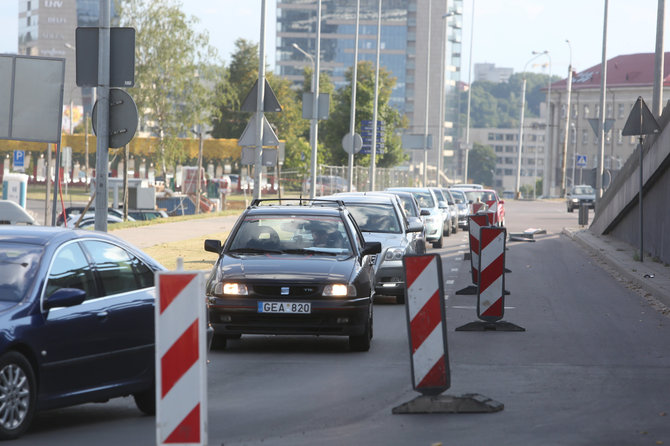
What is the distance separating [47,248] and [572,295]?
1324 cm

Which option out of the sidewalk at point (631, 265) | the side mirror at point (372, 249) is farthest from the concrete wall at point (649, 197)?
the side mirror at point (372, 249)

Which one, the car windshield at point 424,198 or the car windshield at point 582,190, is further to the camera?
the car windshield at point 582,190

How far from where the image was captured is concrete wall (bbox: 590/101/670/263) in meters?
24.5

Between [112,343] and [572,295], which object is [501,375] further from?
[572,295]

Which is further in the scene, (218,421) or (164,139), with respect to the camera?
(164,139)

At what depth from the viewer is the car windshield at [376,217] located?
18.9 m

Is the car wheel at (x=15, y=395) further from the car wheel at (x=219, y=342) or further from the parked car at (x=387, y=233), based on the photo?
the parked car at (x=387, y=233)

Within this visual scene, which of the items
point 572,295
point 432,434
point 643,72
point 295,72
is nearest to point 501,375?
point 432,434

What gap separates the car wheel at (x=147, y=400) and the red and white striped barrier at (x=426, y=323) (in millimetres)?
1883

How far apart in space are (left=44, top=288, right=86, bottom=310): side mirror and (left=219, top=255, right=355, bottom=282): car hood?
4503 mm

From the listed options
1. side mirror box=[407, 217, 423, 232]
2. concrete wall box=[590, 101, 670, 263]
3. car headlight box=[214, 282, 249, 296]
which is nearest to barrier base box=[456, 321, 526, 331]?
car headlight box=[214, 282, 249, 296]

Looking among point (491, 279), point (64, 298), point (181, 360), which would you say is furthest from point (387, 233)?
point (181, 360)

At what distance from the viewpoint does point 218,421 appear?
27.4 feet

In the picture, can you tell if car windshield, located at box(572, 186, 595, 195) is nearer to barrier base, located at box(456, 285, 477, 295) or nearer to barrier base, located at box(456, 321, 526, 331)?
barrier base, located at box(456, 285, 477, 295)
